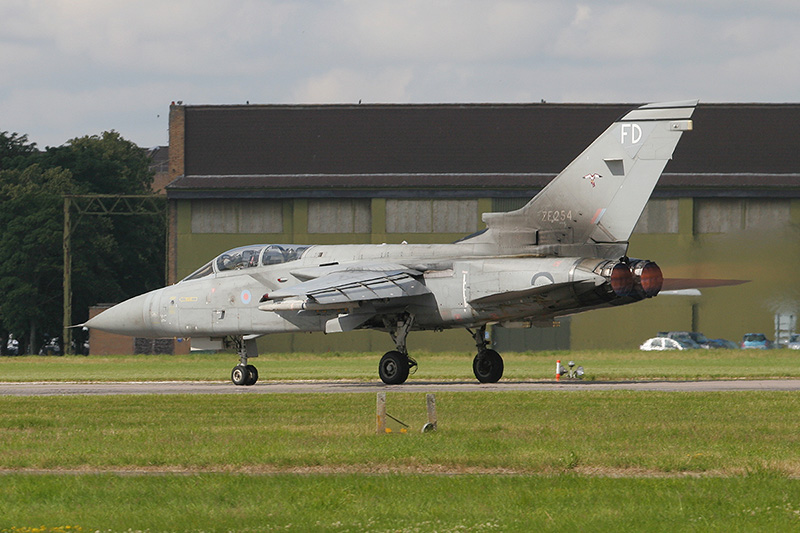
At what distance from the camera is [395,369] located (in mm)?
28359

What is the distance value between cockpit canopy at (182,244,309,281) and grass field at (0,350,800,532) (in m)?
8.00

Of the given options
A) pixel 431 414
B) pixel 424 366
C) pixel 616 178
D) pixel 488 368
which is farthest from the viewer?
pixel 424 366

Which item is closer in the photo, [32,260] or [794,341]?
[794,341]

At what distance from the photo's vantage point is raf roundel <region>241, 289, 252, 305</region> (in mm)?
30031

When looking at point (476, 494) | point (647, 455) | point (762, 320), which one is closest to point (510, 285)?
point (647, 455)

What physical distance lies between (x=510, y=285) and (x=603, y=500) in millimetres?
15332

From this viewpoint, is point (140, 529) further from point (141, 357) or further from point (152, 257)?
point (152, 257)

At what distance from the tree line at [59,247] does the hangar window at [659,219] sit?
3454 cm

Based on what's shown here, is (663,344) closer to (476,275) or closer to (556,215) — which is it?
(476,275)

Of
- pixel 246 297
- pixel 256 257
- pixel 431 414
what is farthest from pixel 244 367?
pixel 431 414

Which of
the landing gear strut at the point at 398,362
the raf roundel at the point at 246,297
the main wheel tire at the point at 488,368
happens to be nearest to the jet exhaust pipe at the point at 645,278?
the main wheel tire at the point at 488,368

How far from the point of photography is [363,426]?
17188 mm

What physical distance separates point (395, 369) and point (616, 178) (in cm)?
685

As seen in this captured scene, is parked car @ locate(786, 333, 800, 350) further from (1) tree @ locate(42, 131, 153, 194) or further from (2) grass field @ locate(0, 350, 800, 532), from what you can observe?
(1) tree @ locate(42, 131, 153, 194)
